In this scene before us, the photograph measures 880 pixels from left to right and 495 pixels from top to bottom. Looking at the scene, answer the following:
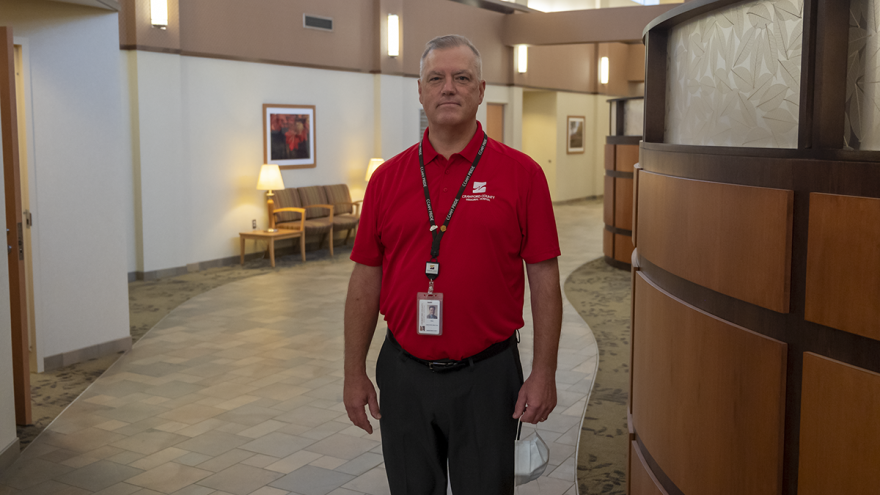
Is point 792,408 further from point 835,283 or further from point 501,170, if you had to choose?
point 501,170

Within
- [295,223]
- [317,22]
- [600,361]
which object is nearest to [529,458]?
[600,361]

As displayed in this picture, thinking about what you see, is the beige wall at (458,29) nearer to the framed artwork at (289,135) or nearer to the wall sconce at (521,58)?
the wall sconce at (521,58)

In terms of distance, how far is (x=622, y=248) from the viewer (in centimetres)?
1036

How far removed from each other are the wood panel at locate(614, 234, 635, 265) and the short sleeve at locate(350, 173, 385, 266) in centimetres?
820

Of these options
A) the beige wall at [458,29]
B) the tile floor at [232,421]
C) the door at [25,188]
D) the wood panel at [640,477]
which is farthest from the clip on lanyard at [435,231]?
the beige wall at [458,29]

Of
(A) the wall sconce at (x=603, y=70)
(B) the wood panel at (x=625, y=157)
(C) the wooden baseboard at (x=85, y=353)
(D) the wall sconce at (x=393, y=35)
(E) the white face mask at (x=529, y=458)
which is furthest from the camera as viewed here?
(A) the wall sconce at (x=603, y=70)

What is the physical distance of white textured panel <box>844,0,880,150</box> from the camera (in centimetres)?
179

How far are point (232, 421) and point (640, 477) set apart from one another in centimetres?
260

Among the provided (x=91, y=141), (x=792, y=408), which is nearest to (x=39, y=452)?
(x=91, y=141)

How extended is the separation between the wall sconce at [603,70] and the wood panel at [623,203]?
11039 mm

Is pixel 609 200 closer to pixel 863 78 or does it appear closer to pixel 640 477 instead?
pixel 640 477

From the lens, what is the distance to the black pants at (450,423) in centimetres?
220

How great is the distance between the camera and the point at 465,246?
7.11 ft

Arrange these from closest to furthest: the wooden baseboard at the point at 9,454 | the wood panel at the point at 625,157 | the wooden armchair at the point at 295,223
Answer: the wooden baseboard at the point at 9,454
the wood panel at the point at 625,157
the wooden armchair at the point at 295,223
